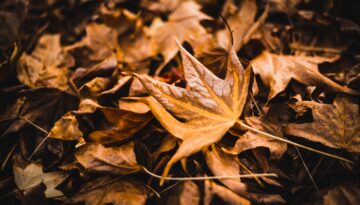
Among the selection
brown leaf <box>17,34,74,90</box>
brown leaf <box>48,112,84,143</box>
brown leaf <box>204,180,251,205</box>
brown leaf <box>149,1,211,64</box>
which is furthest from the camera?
brown leaf <box>149,1,211,64</box>

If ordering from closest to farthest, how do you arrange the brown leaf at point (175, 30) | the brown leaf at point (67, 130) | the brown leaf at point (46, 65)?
1. the brown leaf at point (67, 130)
2. the brown leaf at point (46, 65)
3. the brown leaf at point (175, 30)

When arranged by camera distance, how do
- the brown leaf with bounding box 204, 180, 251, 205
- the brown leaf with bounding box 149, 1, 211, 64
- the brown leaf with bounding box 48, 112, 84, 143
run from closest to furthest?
1. the brown leaf with bounding box 204, 180, 251, 205
2. the brown leaf with bounding box 48, 112, 84, 143
3. the brown leaf with bounding box 149, 1, 211, 64

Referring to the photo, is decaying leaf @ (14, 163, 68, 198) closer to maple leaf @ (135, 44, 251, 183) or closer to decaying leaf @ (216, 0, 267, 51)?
maple leaf @ (135, 44, 251, 183)

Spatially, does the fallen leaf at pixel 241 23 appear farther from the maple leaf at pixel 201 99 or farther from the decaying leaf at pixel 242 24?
the maple leaf at pixel 201 99

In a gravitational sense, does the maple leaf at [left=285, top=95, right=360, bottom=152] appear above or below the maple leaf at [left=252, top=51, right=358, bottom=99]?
below

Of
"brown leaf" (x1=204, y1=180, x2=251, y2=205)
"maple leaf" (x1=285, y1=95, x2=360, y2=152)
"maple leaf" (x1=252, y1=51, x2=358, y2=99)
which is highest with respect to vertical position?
"maple leaf" (x1=252, y1=51, x2=358, y2=99)

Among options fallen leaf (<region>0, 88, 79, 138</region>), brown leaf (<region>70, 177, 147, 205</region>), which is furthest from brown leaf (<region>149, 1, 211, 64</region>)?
brown leaf (<region>70, 177, 147, 205</region>)

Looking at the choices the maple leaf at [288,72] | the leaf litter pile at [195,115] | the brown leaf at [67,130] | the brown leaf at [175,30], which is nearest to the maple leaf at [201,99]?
the leaf litter pile at [195,115]
